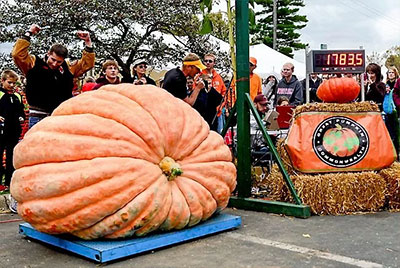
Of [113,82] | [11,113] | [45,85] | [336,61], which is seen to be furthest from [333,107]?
[11,113]

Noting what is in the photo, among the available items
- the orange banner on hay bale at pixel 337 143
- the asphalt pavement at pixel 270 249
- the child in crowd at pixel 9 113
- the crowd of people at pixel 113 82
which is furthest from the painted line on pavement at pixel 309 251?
the child in crowd at pixel 9 113

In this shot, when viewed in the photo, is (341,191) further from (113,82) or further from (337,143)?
(113,82)

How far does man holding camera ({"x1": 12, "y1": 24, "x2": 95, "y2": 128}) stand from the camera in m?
5.11

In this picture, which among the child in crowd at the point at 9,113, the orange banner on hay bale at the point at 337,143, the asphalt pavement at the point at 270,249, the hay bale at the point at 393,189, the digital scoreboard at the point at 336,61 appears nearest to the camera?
the asphalt pavement at the point at 270,249

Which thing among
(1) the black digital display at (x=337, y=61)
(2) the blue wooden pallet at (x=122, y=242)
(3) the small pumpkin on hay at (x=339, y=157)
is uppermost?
(1) the black digital display at (x=337, y=61)

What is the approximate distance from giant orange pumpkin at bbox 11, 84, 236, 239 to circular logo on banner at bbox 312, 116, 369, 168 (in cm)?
166

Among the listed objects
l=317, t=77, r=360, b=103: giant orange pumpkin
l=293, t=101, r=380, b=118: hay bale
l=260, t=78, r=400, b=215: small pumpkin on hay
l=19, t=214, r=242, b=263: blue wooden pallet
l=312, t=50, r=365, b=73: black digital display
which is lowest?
l=19, t=214, r=242, b=263: blue wooden pallet

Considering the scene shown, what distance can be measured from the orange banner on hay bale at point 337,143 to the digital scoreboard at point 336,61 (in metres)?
1.10

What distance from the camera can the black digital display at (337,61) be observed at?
6215 mm

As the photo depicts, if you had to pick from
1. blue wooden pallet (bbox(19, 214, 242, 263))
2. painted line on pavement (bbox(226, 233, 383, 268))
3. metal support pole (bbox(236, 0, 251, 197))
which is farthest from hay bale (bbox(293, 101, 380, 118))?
painted line on pavement (bbox(226, 233, 383, 268))

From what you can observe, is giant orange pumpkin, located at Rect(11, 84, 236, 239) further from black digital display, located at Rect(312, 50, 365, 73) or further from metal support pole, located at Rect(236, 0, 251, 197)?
black digital display, located at Rect(312, 50, 365, 73)

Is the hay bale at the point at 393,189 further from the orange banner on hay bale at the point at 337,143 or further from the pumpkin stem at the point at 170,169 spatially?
the pumpkin stem at the point at 170,169

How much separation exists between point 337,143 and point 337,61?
4.96 feet

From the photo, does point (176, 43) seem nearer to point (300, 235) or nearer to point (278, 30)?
point (300, 235)
